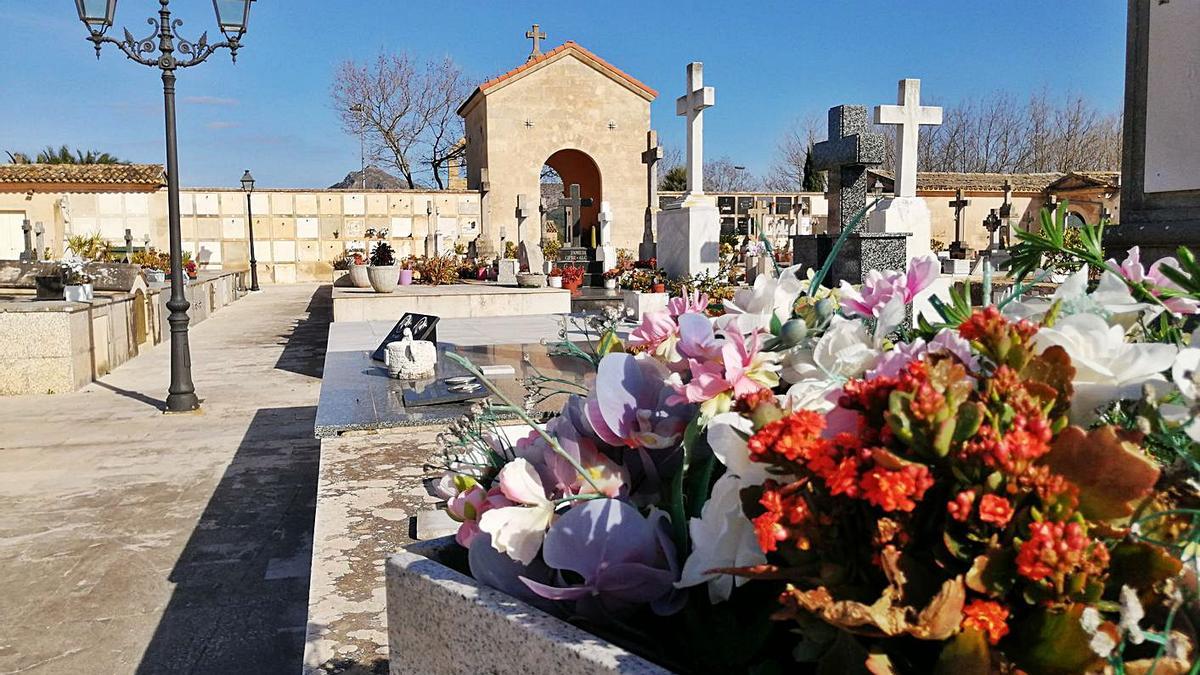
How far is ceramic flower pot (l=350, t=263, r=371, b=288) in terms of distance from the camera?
14062 mm

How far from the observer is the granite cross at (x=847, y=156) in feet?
25.8

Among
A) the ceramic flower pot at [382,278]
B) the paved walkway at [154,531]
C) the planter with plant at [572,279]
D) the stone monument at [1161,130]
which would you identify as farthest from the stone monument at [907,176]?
the ceramic flower pot at [382,278]

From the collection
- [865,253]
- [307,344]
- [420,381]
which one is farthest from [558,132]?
[420,381]

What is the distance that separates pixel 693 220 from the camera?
40.5ft

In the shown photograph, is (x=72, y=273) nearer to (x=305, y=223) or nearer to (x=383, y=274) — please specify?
(x=383, y=274)

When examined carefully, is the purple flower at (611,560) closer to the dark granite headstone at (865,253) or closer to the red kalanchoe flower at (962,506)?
the red kalanchoe flower at (962,506)

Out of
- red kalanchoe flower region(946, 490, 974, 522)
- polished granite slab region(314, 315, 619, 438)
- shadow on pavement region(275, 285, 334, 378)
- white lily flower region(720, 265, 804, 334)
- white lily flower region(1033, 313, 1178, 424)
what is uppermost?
white lily flower region(720, 265, 804, 334)

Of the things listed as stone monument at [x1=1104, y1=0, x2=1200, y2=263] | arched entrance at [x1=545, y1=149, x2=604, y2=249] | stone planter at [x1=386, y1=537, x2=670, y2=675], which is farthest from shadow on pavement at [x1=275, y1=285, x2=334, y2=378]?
arched entrance at [x1=545, y1=149, x2=604, y2=249]

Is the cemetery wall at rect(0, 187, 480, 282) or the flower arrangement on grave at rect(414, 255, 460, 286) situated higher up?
the cemetery wall at rect(0, 187, 480, 282)

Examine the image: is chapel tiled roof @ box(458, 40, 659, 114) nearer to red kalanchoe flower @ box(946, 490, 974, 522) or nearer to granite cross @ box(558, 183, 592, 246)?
granite cross @ box(558, 183, 592, 246)

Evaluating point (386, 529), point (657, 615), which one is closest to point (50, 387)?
point (386, 529)

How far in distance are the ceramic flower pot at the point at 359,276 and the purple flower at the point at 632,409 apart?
43.9ft

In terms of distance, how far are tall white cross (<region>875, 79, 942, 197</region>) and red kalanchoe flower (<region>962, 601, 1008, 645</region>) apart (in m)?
9.96

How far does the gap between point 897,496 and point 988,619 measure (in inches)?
4.8
